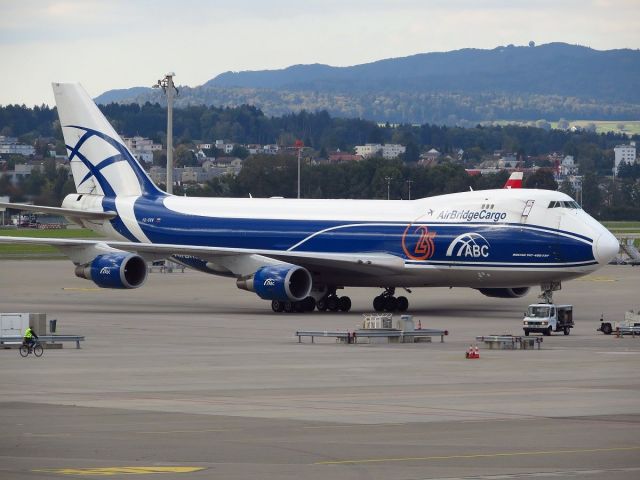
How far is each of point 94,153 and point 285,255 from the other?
13204 millimetres

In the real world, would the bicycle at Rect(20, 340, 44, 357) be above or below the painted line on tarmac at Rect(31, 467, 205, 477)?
below

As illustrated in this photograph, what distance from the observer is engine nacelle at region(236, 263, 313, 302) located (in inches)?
2201

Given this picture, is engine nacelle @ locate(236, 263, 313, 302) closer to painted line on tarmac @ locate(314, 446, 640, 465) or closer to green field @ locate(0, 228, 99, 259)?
painted line on tarmac @ locate(314, 446, 640, 465)

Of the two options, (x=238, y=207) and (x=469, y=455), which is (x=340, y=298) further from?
(x=469, y=455)

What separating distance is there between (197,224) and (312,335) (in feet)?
59.6

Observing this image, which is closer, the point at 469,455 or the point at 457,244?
the point at 469,455

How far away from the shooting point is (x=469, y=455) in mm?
22656

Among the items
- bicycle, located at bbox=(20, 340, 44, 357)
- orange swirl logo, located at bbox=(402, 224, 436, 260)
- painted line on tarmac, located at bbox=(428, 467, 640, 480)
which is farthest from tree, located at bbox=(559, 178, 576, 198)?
painted line on tarmac, located at bbox=(428, 467, 640, 480)

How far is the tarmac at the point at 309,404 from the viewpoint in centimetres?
2188

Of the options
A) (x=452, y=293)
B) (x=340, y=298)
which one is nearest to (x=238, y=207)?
(x=340, y=298)

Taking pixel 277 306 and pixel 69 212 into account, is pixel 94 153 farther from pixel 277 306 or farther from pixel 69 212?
pixel 277 306

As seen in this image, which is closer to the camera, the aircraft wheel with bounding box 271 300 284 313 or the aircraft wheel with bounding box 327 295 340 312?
the aircraft wheel with bounding box 271 300 284 313

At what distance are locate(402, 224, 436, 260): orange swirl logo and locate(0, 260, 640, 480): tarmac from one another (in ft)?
8.70

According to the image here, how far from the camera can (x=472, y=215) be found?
182 feet
